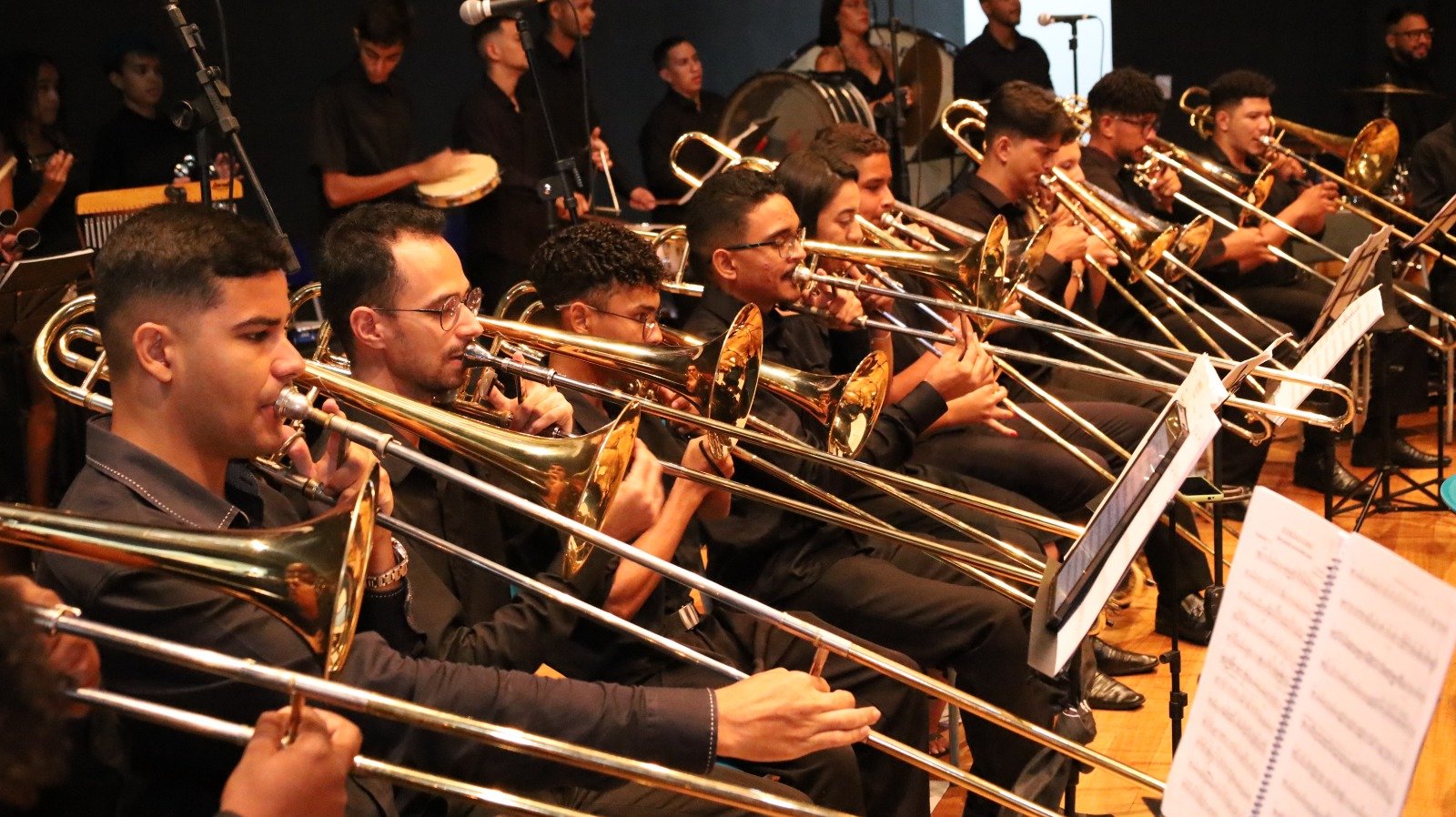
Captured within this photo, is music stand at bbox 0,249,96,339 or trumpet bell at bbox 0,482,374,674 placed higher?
trumpet bell at bbox 0,482,374,674

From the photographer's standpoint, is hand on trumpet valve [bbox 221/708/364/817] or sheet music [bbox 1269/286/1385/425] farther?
sheet music [bbox 1269/286/1385/425]

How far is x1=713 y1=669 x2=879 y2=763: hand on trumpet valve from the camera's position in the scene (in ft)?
6.63

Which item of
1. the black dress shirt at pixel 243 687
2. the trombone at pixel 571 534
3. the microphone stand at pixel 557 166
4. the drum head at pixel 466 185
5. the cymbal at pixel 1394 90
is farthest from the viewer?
the cymbal at pixel 1394 90

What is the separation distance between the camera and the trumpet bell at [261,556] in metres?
1.65

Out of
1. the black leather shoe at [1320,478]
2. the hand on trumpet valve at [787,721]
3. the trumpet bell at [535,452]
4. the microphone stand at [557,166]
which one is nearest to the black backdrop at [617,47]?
the microphone stand at [557,166]

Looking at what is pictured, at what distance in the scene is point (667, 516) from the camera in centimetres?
264

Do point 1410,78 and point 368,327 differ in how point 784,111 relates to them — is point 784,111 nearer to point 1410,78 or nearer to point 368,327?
point 1410,78

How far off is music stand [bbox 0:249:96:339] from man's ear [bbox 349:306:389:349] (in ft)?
5.66

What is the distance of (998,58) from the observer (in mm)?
7973

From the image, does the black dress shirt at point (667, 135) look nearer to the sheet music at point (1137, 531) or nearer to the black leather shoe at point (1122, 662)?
the black leather shoe at point (1122, 662)

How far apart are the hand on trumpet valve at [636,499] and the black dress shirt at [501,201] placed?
3.68 meters

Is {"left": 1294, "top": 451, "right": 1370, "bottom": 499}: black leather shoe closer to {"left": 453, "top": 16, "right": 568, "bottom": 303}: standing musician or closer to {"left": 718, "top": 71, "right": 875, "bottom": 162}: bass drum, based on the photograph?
{"left": 718, "top": 71, "right": 875, "bottom": 162}: bass drum

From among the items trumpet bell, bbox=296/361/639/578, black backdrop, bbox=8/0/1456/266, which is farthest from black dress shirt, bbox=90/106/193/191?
trumpet bell, bbox=296/361/639/578

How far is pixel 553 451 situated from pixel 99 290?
27.3 inches
